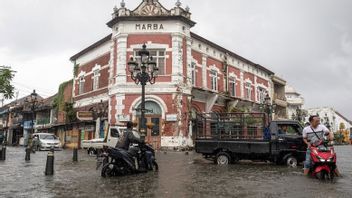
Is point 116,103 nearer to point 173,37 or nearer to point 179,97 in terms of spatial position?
point 179,97

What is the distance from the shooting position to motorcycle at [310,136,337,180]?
8.73 meters

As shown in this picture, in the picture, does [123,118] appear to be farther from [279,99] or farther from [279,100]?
[279,99]

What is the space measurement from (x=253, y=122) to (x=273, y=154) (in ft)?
4.95

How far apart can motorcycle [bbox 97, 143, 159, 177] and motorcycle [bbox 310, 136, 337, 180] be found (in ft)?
15.7

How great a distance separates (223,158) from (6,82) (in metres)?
13.6

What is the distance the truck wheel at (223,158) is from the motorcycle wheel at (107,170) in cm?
534

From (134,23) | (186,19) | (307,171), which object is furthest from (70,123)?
(307,171)

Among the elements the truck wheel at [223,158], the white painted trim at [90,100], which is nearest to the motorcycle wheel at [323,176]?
the truck wheel at [223,158]

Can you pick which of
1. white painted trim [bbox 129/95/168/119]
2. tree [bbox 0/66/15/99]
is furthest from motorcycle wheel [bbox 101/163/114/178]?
white painted trim [bbox 129/95/168/119]

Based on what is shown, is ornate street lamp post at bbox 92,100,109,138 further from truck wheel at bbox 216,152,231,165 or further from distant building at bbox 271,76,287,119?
distant building at bbox 271,76,287,119

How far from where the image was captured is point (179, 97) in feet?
86.4

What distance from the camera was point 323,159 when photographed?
8.71m

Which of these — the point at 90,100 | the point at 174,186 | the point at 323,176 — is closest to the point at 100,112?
the point at 90,100

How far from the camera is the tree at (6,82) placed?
19.1 metres
